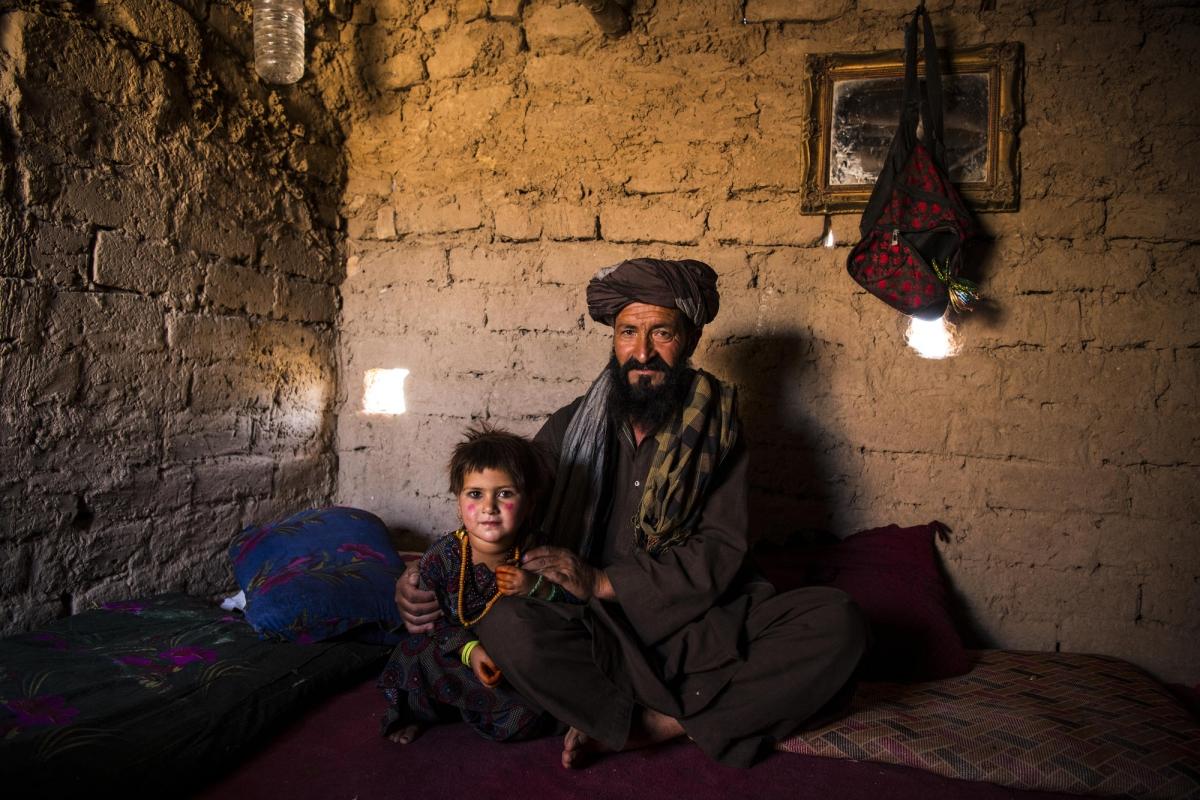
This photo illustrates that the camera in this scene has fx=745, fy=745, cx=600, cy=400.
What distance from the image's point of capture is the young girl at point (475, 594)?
87.1 inches

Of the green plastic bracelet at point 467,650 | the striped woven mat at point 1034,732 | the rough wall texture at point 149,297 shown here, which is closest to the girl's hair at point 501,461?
the green plastic bracelet at point 467,650

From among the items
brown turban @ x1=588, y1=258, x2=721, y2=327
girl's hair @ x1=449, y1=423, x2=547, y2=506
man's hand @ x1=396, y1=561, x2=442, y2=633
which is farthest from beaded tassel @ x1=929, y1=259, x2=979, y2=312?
man's hand @ x1=396, y1=561, x2=442, y2=633

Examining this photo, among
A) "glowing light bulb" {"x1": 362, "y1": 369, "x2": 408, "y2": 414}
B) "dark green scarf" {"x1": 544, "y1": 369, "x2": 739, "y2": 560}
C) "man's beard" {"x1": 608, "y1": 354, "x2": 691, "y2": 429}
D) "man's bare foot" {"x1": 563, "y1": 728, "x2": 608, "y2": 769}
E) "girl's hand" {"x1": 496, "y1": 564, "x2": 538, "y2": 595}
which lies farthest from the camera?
"glowing light bulb" {"x1": 362, "y1": 369, "x2": 408, "y2": 414}

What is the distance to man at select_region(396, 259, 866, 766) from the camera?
2121 mm

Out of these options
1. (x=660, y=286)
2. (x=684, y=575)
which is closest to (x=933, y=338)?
(x=660, y=286)

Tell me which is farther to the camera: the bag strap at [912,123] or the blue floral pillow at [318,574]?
the bag strap at [912,123]

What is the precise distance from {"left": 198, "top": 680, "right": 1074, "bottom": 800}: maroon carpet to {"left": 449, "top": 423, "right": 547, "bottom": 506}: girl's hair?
76 cm

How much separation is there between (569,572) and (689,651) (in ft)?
1.40

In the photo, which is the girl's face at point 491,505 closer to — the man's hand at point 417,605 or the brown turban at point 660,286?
the man's hand at point 417,605

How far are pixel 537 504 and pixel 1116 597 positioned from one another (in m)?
2.36

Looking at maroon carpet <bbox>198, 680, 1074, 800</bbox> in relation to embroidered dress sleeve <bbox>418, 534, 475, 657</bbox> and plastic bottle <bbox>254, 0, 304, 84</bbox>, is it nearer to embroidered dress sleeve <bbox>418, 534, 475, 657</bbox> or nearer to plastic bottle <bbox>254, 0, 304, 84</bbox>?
embroidered dress sleeve <bbox>418, 534, 475, 657</bbox>

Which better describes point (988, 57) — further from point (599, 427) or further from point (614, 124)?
point (599, 427)

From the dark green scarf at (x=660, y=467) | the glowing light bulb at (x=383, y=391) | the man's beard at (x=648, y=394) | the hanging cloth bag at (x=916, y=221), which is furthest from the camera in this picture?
the glowing light bulb at (x=383, y=391)

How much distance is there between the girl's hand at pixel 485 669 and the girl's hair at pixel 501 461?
0.48 metres
